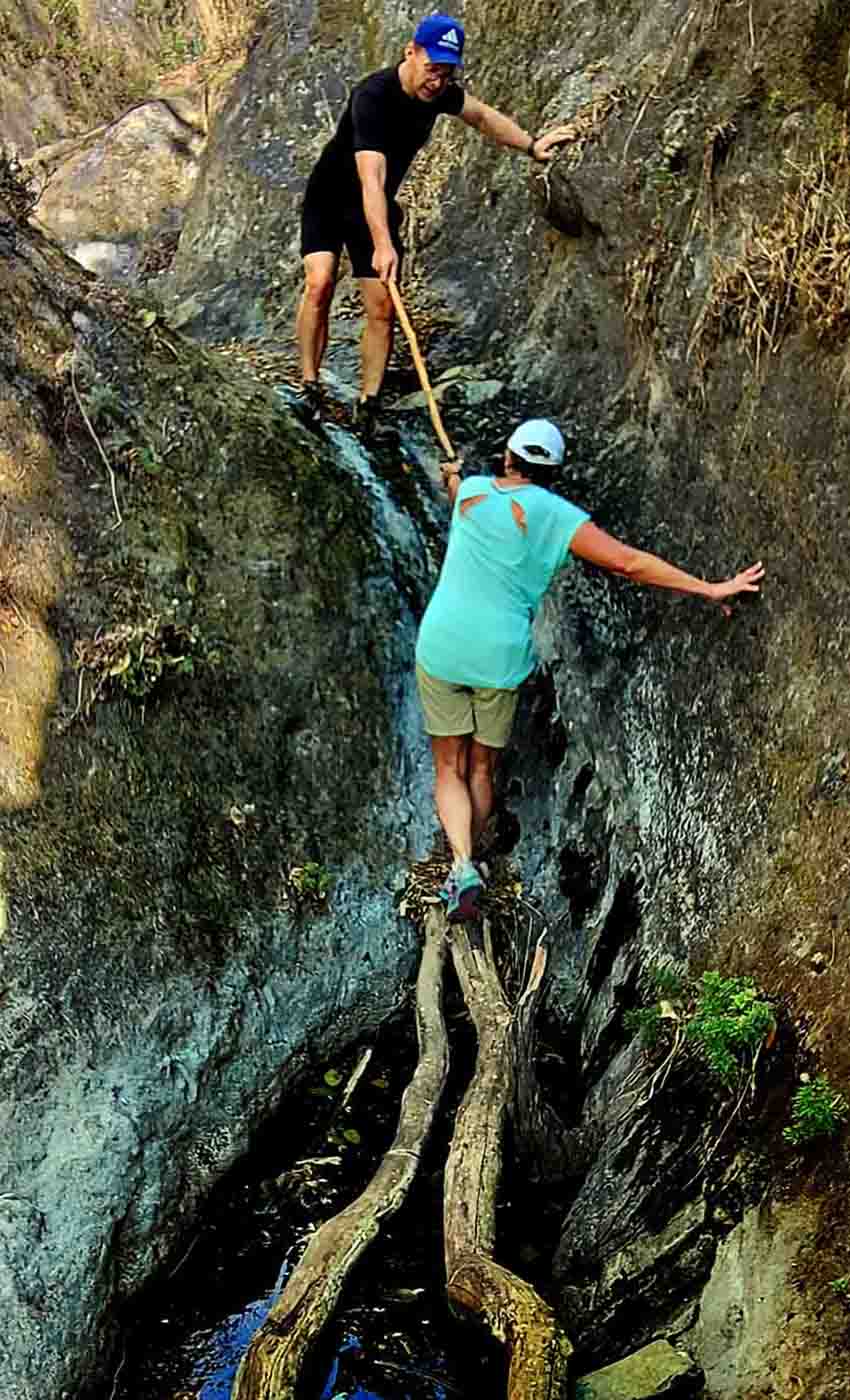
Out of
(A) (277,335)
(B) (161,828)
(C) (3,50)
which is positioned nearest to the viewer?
(B) (161,828)

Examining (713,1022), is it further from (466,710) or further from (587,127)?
(587,127)

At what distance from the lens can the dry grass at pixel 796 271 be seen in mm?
6008

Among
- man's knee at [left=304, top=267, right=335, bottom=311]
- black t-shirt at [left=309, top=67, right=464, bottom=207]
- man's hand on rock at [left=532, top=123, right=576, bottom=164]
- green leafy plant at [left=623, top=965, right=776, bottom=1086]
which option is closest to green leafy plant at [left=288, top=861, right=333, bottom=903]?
green leafy plant at [left=623, top=965, right=776, bottom=1086]

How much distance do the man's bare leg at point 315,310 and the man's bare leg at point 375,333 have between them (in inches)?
9.4

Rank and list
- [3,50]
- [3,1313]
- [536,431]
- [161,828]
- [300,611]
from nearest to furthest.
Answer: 1. [3,1313]
2. [536,431]
3. [161,828]
4. [300,611]
5. [3,50]

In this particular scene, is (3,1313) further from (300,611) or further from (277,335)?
(277,335)

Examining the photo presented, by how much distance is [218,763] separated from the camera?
7121mm

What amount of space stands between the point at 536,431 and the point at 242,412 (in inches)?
98.8

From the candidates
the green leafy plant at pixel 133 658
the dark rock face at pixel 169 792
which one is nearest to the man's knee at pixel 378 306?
the dark rock face at pixel 169 792

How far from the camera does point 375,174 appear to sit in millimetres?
7516

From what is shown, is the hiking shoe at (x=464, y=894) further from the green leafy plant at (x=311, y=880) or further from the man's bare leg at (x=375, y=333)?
the man's bare leg at (x=375, y=333)

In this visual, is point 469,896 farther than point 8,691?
Yes

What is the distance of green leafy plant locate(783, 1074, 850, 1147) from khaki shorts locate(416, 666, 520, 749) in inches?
105

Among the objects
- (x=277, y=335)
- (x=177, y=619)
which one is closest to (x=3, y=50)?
(x=277, y=335)
